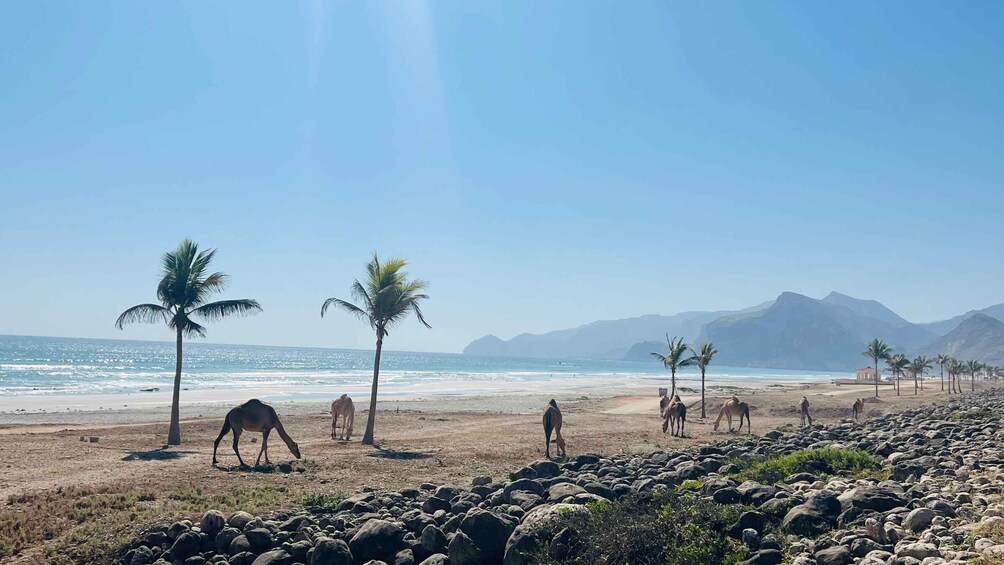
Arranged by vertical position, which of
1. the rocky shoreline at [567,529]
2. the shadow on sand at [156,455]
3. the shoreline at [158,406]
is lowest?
the shoreline at [158,406]

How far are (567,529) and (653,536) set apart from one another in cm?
119

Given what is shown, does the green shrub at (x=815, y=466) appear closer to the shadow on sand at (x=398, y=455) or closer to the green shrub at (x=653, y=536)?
the green shrub at (x=653, y=536)

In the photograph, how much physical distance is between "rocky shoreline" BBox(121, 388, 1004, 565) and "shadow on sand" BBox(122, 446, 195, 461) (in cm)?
959

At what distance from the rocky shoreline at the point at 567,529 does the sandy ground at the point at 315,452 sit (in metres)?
2.04

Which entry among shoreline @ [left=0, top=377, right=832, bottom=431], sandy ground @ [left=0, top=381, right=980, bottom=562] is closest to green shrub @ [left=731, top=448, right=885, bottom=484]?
sandy ground @ [left=0, top=381, right=980, bottom=562]

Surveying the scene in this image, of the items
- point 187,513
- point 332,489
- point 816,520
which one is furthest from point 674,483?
point 187,513

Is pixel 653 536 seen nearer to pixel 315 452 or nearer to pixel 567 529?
pixel 567 529

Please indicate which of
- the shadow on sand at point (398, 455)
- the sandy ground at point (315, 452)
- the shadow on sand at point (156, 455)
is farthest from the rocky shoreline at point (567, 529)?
the shadow on sand at point (156, 455)

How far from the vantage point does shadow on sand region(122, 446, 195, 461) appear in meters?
19.1

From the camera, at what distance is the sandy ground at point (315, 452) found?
1528 centimetres

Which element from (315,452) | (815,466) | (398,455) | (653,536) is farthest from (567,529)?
(315,452)

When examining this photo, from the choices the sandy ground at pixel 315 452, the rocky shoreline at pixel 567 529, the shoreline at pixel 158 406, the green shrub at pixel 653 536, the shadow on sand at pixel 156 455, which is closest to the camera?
the rocky shoreline at pixel 567 529

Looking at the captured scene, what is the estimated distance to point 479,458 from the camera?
67.3 feet

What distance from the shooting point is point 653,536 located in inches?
348
